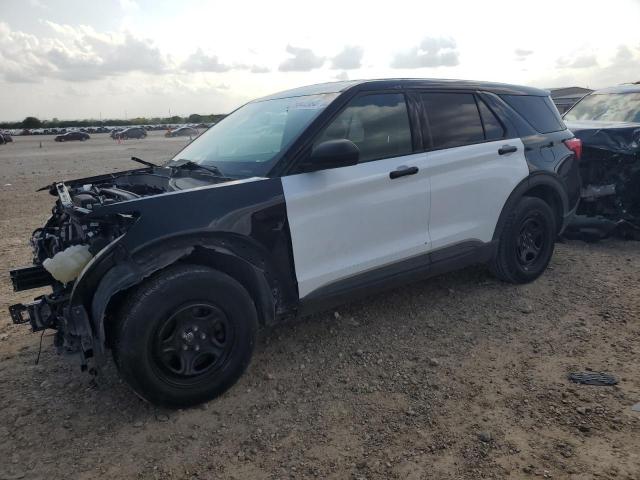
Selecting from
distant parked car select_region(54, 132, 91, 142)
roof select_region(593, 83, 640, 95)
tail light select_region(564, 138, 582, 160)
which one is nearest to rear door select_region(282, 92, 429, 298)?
tail light select_region(564, 138, 582, 160)

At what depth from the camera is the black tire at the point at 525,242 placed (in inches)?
177

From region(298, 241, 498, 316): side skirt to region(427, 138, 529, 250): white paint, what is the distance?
91mm

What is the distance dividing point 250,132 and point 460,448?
262 centimetres

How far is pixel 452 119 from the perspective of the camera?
4.09 m

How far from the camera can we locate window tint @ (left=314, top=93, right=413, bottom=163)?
350 cm

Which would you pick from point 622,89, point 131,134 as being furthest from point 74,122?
point 622,89

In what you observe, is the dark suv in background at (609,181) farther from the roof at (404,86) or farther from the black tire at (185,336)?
the black tire at (185,336)

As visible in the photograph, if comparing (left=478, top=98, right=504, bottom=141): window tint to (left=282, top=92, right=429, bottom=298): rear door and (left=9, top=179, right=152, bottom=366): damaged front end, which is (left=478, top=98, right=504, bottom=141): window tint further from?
(left=9, top=179, right=152, bottom=366): damaged front end

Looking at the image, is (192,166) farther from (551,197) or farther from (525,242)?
(551,197)

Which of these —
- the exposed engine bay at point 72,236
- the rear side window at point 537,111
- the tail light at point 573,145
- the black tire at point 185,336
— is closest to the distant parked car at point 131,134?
the exposed engine bay at point 72,236

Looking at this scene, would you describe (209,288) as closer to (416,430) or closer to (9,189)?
(416,430)

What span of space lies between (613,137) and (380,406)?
4.89 metres

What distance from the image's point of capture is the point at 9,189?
481 inches

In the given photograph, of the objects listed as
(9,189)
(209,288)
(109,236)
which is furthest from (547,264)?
(9,189)
